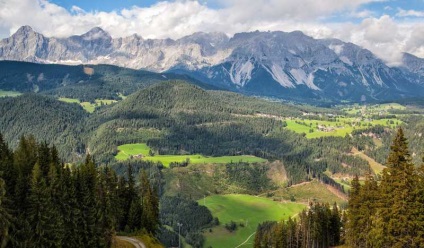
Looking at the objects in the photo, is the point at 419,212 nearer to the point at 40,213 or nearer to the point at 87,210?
the point at 87,210

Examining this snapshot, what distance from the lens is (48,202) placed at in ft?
218

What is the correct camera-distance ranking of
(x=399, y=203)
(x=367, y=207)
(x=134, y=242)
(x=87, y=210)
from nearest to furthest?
(x=399, y=203), (x=87, y=210), (x=367, y=207), (x=134, y=242)

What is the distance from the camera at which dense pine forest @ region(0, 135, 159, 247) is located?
6341 cm

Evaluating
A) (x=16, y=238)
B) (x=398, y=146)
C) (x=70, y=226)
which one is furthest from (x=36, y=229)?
(x=398, y=146)

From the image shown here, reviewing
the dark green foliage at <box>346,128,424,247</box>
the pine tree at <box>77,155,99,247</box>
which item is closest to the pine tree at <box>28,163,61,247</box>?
the pine tree at <box>77,155,99,247</box>

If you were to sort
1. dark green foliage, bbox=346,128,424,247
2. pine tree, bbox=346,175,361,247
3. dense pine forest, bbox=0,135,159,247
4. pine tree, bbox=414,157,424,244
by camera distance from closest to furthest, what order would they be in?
dense pine forest, bbox=0,135,159,247 < pine tree, bbox=414,157,424,244 < dark green foliage, bbox=346,128,424,247 < pine tree, bbox=346,175,361,247

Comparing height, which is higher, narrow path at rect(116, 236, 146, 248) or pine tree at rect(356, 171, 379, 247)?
pine tree at rect(356, 171, 379, 247)

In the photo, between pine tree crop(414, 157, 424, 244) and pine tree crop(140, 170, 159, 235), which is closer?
pine tree crop(414, 157, 424, 244)

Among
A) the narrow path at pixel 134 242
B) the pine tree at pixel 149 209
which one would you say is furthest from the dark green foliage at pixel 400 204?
the pine tree at pixel 149 209

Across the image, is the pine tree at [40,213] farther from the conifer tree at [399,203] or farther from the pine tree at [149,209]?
the conifer tree at [399,203]

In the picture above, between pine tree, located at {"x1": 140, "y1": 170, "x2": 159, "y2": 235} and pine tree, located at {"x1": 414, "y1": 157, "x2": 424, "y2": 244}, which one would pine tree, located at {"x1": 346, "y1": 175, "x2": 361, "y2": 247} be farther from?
pine tree, located at {"x1": 140, "y1": 170, "x2": 159, "y2": 235}

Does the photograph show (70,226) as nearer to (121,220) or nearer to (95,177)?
(95,177)

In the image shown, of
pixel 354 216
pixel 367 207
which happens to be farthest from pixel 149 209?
pixel 367 207

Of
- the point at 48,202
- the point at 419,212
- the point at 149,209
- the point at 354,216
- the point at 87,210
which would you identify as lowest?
the point at 149,209
